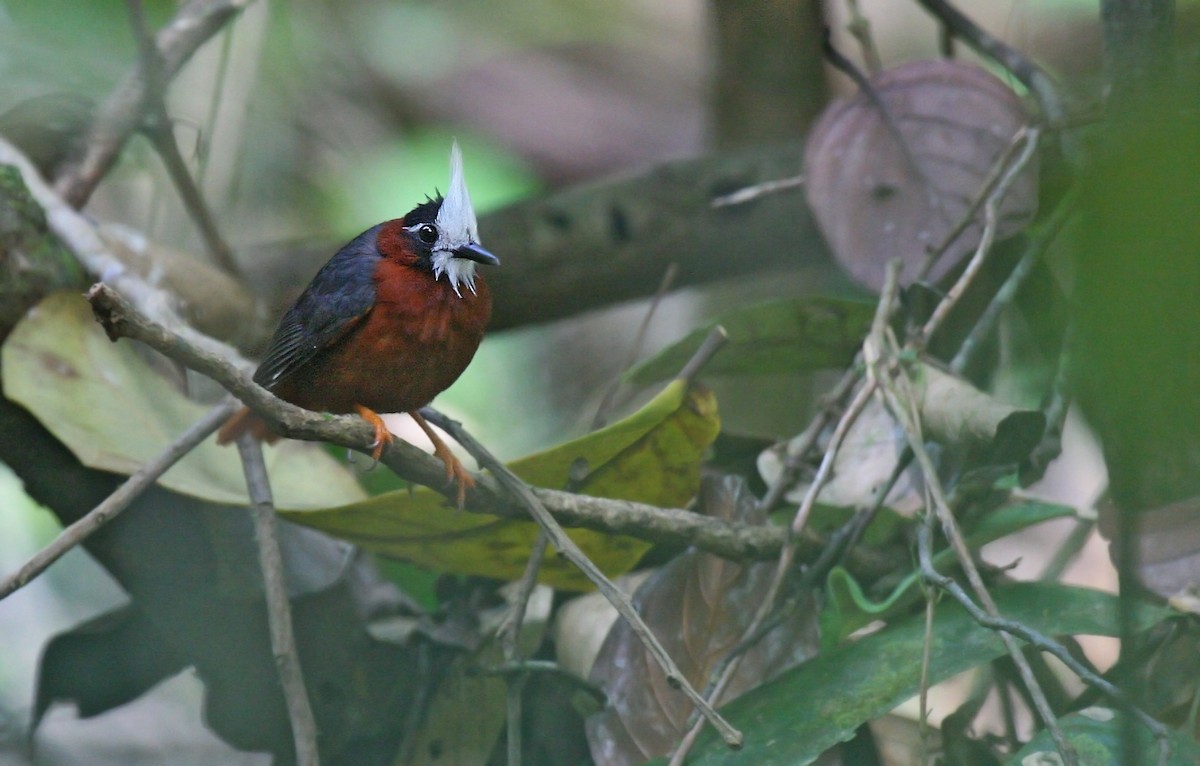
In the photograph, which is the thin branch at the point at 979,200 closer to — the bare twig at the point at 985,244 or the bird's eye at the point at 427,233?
the bare twig at the point at 985,244

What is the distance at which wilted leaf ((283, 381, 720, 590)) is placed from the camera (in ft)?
6.44

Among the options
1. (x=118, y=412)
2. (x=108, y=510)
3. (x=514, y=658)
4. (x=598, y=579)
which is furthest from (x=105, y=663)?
(x=598, y=579)

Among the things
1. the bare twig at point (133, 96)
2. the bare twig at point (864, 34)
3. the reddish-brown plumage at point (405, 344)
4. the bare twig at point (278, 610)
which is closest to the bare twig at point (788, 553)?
the bare twig at point (278, 610)

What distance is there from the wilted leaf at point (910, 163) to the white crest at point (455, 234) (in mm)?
916

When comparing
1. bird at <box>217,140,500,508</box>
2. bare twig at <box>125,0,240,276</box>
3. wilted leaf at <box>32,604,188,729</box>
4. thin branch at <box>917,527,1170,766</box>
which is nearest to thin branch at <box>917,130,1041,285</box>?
thin branch at <box>917,527,1170,766</box>

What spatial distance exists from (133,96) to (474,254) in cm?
141

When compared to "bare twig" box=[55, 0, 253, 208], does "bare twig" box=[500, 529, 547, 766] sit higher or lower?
lower

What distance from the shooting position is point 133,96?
2.88 meters

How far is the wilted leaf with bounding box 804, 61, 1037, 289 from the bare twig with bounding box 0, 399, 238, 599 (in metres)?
1.42

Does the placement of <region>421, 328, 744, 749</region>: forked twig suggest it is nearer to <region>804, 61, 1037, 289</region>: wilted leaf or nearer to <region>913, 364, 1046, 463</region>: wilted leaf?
<region>913, 364, 1046, 463</region>: wilted leaf

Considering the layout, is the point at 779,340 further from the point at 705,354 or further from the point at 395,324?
the point at 395,324

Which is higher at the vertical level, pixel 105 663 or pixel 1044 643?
pixel 1044 643

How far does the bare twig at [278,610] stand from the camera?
5.58 feet

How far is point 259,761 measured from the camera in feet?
8.54
